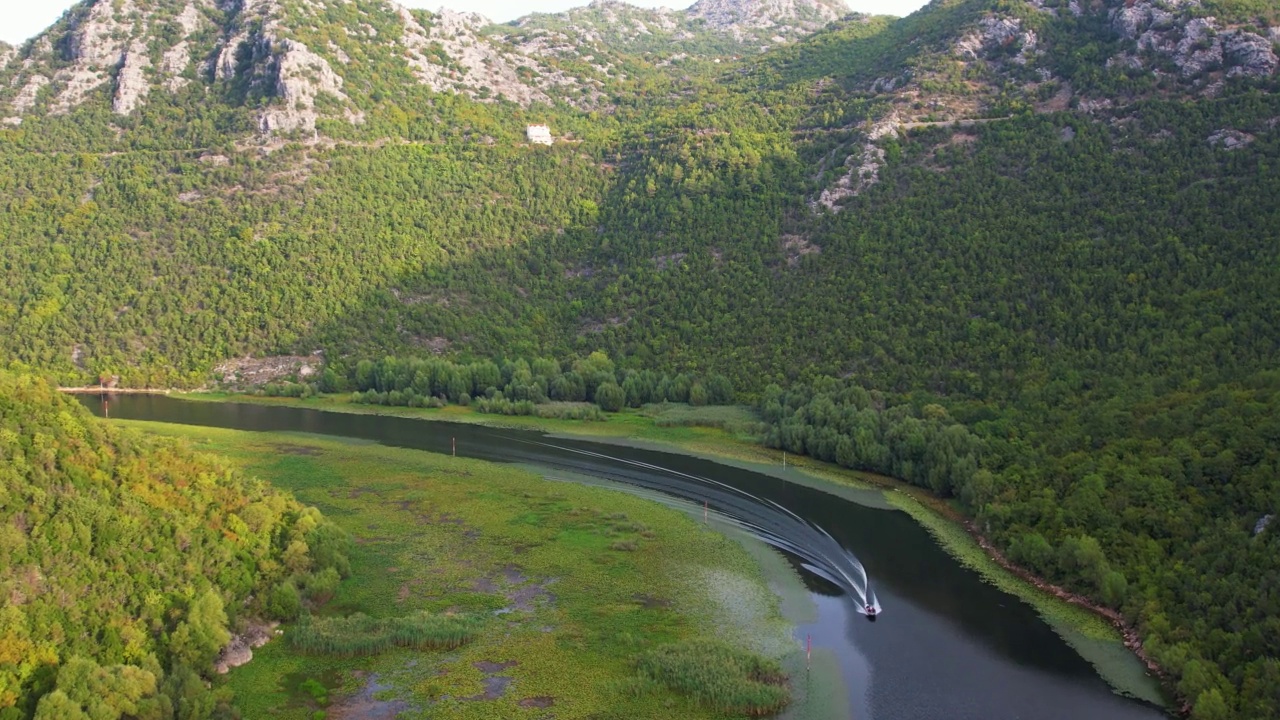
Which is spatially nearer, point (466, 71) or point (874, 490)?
point (874, 490)

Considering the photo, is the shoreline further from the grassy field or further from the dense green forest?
the dense green forest

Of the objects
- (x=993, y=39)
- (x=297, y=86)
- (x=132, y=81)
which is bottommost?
(x=297, y=86)

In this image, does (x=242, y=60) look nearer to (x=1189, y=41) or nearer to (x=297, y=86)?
(x=297, y=86)

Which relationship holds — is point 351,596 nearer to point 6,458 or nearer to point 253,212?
point 6,458

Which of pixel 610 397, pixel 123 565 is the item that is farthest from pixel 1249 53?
pixel 123 565

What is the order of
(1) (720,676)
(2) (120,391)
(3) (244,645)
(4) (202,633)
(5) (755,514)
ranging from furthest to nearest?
(2) (120,391) → (5) (755,514) → (3) (244,645) → (1) (720,676) → (4) (202,633)

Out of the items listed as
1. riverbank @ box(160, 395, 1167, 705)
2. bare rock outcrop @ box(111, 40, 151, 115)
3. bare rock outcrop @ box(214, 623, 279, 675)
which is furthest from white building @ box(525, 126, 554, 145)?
bare rock outcrop @ box(214, 623, 279, 675)

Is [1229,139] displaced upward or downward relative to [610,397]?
upward

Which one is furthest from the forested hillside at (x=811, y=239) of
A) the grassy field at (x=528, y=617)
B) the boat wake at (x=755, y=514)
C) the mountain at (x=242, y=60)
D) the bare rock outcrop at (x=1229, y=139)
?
the grassy field at (x=528, y=617)
